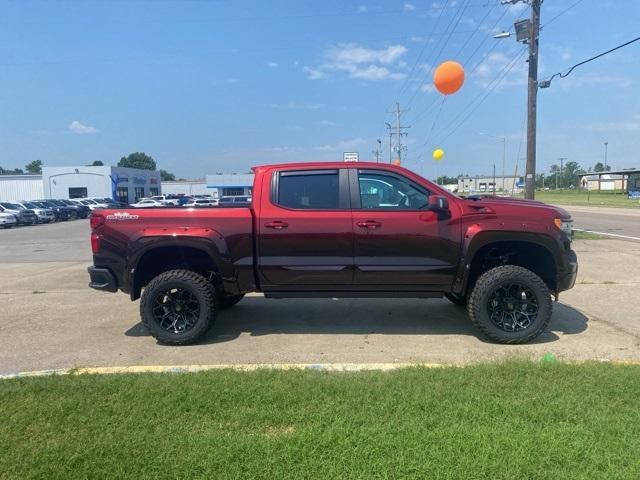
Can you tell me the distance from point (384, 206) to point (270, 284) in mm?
1515

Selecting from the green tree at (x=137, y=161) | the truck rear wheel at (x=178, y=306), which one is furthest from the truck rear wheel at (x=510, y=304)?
the green tree at (x=137, y=161)

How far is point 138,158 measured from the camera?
168 meters

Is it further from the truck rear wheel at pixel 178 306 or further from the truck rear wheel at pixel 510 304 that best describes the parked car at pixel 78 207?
the truck rear wheel at pixel 510 304

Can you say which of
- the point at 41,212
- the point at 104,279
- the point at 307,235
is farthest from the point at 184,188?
the point at 307,235

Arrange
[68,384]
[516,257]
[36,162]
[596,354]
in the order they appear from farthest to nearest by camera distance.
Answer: [36,162] → [516,257] → [596,354] → [68,384]

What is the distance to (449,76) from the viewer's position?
1456 centimetres

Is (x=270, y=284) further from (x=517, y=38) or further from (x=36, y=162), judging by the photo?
(x=36, y=162)

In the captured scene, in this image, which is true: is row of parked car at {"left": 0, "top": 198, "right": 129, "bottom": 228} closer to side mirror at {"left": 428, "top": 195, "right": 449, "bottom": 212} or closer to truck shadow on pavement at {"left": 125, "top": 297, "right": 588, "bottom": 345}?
truck shadow on pavement at {"left": 125, "top": 297, "right": 588, "bottom": 345}

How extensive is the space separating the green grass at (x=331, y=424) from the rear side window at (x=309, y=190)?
1944mm

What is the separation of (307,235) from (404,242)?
1037mm

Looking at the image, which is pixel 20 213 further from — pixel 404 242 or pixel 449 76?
pixel 404 242

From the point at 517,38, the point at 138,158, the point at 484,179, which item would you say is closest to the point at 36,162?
the point at 138,158

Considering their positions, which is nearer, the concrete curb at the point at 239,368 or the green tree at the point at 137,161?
the concrete curb at the point at 239,368

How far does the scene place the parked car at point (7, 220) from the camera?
32938mm
